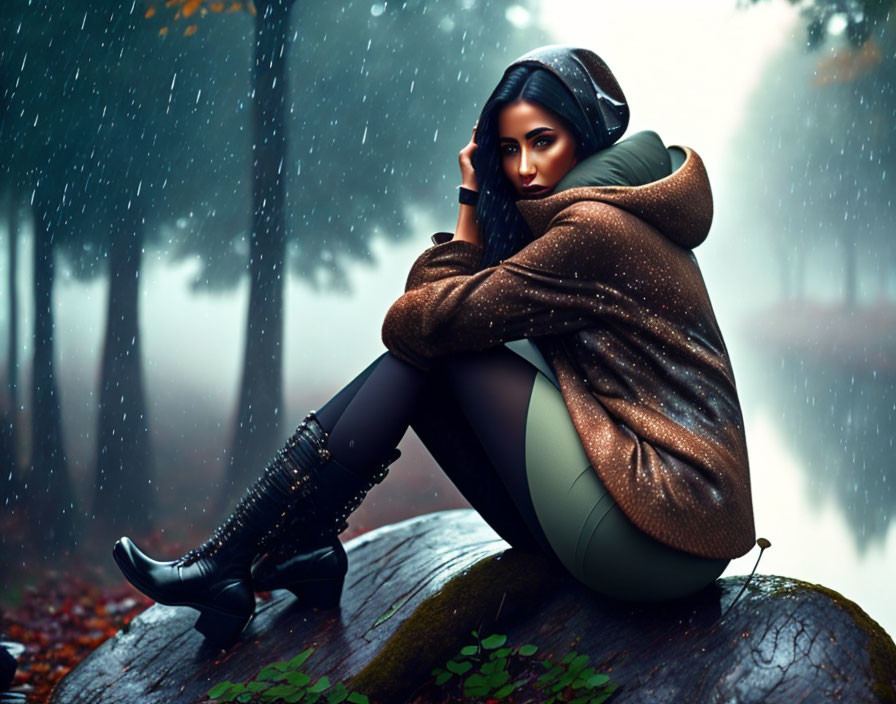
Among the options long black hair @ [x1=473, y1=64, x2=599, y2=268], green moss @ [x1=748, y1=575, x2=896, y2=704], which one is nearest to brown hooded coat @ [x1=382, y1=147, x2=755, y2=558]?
green moss @ [x1=748, y1=575, x2=896, y2=704]

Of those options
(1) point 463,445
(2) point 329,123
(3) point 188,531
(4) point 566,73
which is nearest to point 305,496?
(1) point 463,445

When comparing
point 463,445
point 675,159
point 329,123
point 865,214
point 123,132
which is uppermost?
point 123,132

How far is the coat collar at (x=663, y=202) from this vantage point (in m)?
2.03

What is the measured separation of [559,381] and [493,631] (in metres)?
0.73

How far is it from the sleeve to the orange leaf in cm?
558

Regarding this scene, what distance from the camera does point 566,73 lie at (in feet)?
7.30

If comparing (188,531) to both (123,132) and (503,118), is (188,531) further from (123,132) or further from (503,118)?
(503,118)

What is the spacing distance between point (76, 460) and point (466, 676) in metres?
5.28

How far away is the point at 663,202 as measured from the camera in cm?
204

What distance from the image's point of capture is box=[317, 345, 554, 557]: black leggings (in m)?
2.07

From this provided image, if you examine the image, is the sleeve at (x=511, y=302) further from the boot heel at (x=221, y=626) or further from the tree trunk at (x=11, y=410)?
the tree trunk at (x=11, y=410)

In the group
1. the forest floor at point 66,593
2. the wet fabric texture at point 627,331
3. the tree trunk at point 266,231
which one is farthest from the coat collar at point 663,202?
the tree trunk at point 266,231

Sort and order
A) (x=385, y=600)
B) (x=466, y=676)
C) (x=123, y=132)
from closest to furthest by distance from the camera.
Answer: (x=466, y=676) → (x=385, y=600) → (x=123, y=132)

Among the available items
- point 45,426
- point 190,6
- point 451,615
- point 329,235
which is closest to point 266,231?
point 329,235
